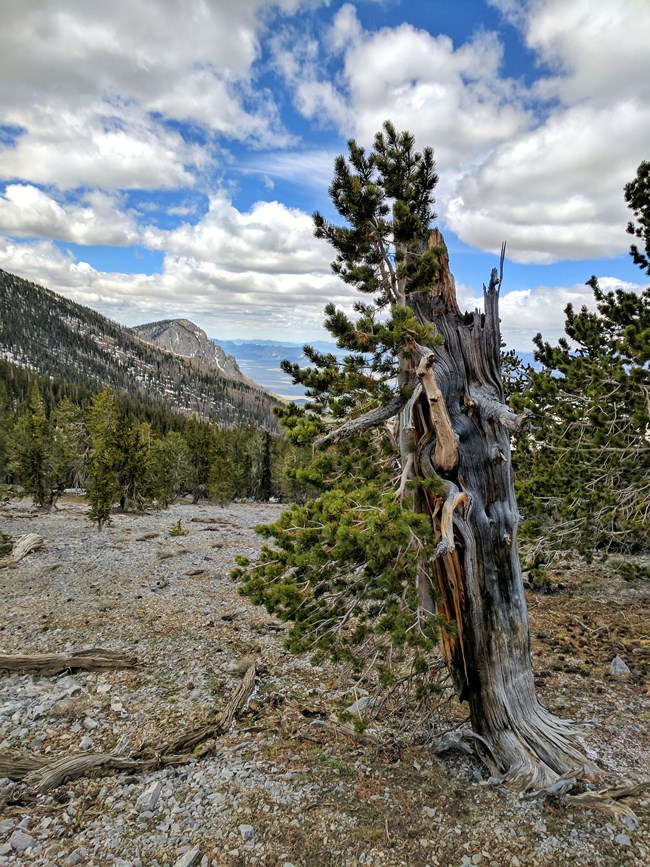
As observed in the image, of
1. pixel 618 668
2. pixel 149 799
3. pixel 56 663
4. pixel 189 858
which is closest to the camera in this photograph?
pixel 189 858

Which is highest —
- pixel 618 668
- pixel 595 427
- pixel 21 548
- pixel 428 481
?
pixel 595 427

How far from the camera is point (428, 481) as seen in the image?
5391mm

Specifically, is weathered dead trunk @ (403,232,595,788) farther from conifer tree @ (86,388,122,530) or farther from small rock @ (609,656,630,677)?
conifer tree @ (86,388,122,530)

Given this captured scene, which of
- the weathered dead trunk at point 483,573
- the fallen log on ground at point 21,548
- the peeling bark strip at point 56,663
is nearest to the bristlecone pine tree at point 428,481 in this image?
the weathered dead trunk at point 483,573

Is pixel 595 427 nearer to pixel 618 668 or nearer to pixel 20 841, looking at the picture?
pixel 618 668

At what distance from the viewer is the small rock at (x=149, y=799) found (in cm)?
511

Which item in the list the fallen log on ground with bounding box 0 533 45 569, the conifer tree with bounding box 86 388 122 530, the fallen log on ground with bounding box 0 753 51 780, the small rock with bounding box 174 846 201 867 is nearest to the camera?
the small rock with bounding box 174 846 201 867

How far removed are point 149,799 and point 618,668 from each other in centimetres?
851

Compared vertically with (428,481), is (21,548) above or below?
below

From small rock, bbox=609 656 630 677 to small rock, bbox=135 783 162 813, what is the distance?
8221 millimetres

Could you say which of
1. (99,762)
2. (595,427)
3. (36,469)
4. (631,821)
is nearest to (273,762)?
(99,762)

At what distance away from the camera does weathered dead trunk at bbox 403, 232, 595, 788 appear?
18.1ft

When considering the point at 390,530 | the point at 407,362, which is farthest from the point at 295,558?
the point at 407,362

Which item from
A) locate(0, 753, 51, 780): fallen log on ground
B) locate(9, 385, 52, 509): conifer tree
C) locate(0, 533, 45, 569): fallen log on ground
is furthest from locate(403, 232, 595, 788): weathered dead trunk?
locate(9, 385, 52, 509): conifer tree
